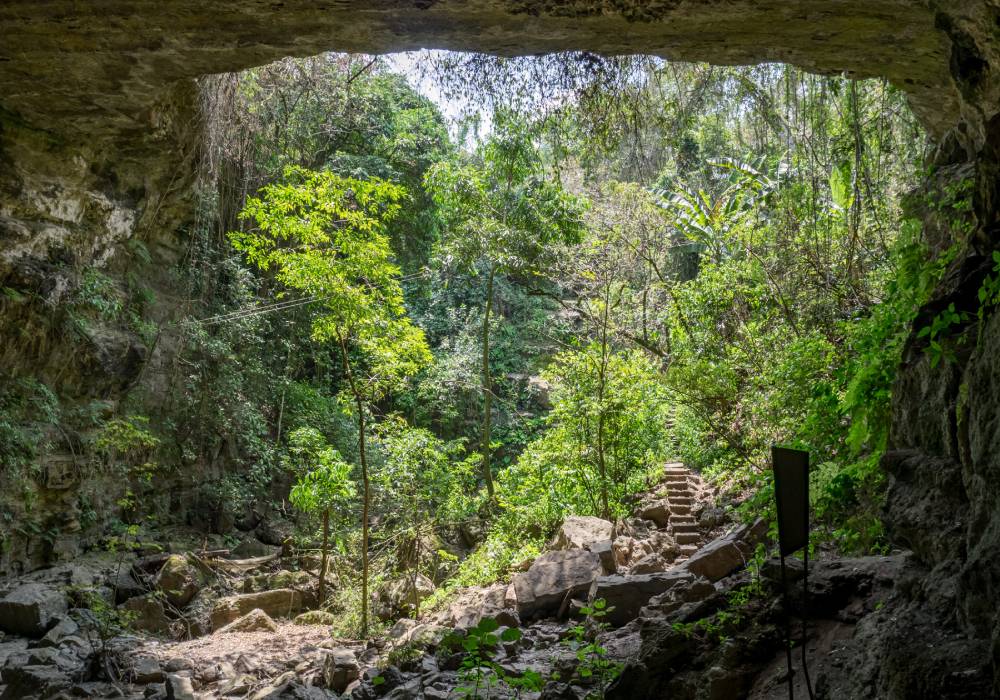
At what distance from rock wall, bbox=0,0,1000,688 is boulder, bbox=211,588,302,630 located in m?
5.61

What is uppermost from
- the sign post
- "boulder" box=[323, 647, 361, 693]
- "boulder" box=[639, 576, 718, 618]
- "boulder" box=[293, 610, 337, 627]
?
the sign post

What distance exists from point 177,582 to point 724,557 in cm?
707

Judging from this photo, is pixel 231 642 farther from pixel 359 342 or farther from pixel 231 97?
pixel 231 97

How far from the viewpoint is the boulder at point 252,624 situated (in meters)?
8.39

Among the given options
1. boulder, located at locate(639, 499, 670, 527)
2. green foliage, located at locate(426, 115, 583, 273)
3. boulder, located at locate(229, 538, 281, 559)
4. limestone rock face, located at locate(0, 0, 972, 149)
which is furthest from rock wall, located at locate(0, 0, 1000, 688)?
boulder, located at locate(229, 538, 281, 559)

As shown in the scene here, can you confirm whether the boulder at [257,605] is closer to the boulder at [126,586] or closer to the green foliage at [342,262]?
the boulder at [126,586]

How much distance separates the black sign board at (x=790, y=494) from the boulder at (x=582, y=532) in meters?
5.45

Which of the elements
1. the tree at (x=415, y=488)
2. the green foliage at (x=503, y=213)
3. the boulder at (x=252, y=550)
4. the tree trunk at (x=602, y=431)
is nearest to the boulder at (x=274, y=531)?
the boulder at (x=252, y=550)

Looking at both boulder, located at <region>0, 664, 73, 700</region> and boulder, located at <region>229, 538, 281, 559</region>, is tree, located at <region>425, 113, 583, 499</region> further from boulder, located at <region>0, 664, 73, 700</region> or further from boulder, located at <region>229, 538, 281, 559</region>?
boulder, located at <region>0, 664, 73, 700</region>

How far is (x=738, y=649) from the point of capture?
13.0ft

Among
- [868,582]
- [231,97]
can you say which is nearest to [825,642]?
[868,582]

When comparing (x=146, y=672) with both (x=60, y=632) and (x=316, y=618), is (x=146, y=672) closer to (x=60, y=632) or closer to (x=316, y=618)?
(x=60, y=632)

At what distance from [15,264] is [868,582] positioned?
8794 mm

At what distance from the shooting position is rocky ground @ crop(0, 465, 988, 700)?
389cm
